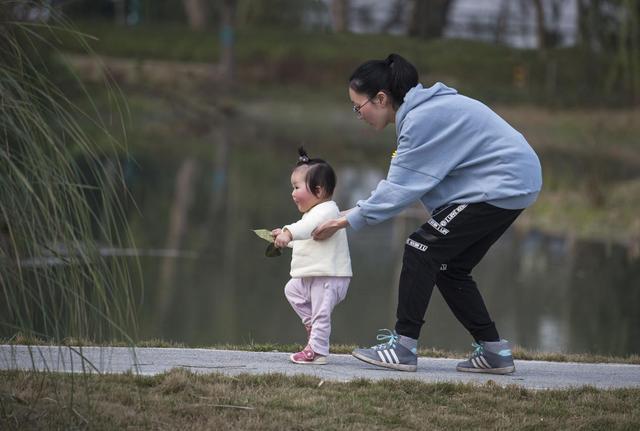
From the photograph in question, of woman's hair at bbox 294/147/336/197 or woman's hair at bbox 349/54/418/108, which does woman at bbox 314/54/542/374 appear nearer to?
woman's hair at bbox 349/54/418/108

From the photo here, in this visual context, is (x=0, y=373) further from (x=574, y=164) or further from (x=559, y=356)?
(x=574, y=164)

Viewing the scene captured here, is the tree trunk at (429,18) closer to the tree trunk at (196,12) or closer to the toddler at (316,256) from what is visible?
the tree trunk at (196,12)

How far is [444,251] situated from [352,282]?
6551 mm

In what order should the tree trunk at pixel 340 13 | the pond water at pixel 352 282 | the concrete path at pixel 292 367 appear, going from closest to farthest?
the concrete path at pixel 292 367, the pond water at pixel 352 282, the tree trunk at pixel 340 13

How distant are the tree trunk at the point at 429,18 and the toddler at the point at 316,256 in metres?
12.7

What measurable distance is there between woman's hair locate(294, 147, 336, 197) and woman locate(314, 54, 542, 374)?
0.64 feet

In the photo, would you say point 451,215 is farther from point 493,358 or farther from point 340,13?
point 340,13

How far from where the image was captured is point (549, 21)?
650 inches

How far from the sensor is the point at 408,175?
4.86 m

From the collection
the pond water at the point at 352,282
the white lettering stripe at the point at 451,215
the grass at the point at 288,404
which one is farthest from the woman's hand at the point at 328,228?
the pond water at the point at 352,282

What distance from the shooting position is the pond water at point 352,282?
898cm

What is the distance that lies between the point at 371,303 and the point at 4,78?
270 inches

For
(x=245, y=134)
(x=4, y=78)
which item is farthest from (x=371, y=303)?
(x=245, y=134)

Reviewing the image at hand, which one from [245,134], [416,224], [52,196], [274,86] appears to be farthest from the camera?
[274,86]
